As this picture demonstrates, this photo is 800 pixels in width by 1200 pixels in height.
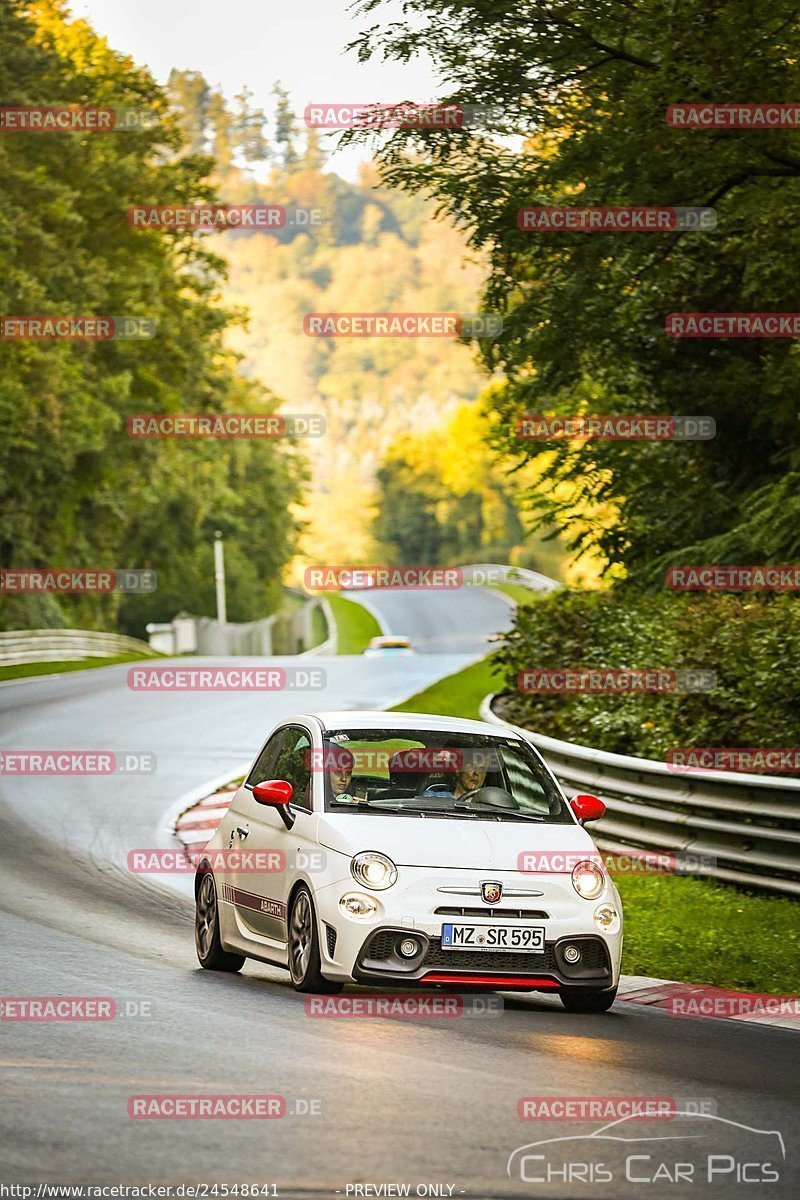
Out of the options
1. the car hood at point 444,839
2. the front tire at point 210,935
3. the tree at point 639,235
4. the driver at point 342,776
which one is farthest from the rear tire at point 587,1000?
the tree at point 639,235

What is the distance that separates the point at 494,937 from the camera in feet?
31.1

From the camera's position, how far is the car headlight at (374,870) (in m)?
9.48

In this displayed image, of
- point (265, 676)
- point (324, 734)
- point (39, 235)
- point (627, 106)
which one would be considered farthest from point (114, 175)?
point (324, 734)

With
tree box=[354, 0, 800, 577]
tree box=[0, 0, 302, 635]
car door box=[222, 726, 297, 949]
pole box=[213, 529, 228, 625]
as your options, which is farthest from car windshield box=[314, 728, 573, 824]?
pole box=[213, 529, 228, 625]

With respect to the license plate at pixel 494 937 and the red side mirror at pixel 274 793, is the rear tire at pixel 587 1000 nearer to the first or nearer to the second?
the license plate at pixel 494 937

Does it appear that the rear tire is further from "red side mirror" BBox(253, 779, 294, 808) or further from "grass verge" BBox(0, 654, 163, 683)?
"grass verge" BBox(0, 654, 163, 683)

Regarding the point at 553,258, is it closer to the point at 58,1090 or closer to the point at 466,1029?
the point at 466,1029

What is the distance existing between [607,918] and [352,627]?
9213cm

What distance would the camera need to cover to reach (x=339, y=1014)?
362 inches

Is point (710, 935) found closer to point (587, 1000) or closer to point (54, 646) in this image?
point (587, 1000)

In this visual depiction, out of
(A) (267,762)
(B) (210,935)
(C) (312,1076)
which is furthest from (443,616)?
(C) (312,1076)

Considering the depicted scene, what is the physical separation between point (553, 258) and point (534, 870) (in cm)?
1228

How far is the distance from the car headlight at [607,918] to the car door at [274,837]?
160 cm

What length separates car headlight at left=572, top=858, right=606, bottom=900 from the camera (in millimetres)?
9797
